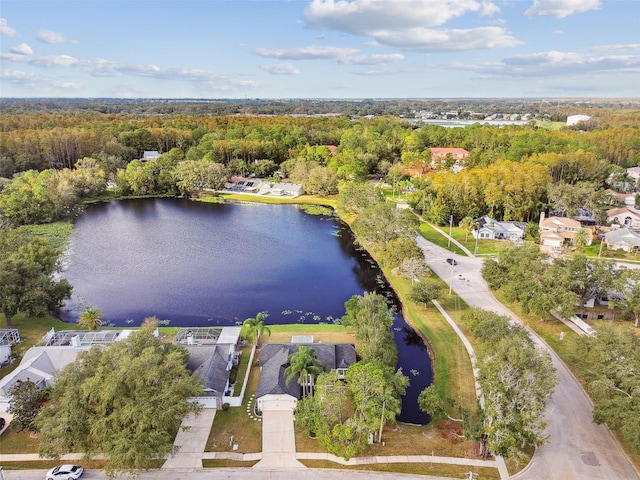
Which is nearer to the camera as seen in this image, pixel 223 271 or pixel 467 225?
pixel 223 271

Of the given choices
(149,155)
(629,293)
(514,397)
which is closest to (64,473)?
(514,397)

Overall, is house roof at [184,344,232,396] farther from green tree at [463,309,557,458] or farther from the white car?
green tree at [463,309,557,458]

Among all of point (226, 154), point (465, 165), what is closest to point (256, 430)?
point (465, 165)

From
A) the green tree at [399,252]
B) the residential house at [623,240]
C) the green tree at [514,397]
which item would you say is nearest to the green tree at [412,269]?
the green tree at [399,252]

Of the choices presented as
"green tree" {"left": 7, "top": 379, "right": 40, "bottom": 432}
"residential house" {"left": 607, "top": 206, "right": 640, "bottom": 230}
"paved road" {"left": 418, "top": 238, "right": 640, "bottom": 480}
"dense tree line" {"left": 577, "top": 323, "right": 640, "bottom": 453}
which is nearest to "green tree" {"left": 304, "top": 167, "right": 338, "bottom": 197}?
"residential house" {"left": 607, "top": 206, "right": 640, "bottom": 230}

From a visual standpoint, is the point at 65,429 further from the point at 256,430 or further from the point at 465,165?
the point at 465,165

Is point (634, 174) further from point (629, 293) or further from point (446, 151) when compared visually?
point (629, 293)

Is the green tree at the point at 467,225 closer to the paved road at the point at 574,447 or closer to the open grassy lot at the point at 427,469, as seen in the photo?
the paved road at the point at 574,447
